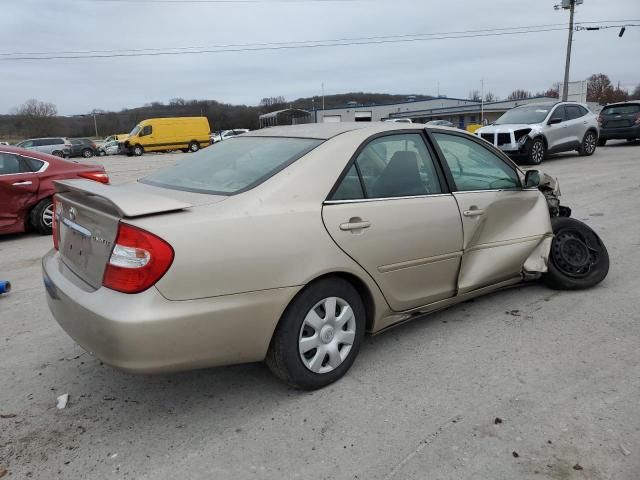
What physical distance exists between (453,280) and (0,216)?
6651mm

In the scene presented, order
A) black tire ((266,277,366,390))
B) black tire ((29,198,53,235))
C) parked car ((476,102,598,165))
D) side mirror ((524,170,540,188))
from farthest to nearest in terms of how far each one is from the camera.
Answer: parked car ((476,102,598,165)) < black tire ((29,198,53,235)) < side mirror ((524,170,540,188)) < black tire ((266,277,366,390))

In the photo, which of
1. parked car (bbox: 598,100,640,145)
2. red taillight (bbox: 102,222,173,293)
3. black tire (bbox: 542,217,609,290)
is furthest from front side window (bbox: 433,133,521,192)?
parked car (bbox: 598,100,640,145)

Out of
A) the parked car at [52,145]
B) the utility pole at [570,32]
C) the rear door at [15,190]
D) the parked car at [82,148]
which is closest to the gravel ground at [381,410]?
the rear door at [15,190]

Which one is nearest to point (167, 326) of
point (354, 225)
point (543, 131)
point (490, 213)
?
point (354, 225)

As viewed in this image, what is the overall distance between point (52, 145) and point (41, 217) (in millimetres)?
32022

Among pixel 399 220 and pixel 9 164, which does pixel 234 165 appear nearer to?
pixel 399 220

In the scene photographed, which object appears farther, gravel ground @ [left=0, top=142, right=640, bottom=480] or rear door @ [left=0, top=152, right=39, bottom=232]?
rear door @ [left=0, top=152, right=39, bottom=232]

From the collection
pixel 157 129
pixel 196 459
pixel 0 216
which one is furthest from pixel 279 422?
pixel 157 129

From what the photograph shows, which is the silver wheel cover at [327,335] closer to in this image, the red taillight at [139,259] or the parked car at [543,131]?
the red taillight at [139,259]

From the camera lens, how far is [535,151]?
45.5 feet

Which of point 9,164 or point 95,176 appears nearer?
point 9,164

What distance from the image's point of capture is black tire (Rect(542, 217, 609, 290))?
14.6ft

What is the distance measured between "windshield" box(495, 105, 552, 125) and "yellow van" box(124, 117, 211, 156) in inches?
1101

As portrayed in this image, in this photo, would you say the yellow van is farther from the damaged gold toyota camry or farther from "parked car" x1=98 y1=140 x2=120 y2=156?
the damaged gold toyota camry
